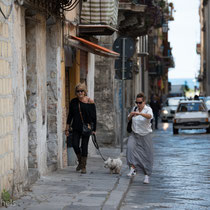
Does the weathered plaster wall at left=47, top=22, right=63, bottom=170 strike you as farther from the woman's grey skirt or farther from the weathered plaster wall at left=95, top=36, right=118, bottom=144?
the weathered plaster wall at left=95, top=36, right=118, bottom=144

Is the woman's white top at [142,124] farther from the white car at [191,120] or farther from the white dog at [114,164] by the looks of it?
the white car at [191,120]

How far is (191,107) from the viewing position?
98.9 ft

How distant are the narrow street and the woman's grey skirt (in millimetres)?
321

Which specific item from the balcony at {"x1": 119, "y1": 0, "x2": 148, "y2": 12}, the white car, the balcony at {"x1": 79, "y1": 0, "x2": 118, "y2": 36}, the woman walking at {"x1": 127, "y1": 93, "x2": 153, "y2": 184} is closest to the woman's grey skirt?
the woman walking at {"x1": 127, "y1": 93, "x2": 153, "y2": 184}

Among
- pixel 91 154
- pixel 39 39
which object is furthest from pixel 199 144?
pixel 39 39

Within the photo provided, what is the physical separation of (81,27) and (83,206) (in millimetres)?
8239

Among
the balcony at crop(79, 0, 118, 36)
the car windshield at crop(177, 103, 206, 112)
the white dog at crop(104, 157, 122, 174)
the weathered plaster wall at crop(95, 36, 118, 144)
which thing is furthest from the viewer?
the car windshield at crop(177, 103, 206, 112)

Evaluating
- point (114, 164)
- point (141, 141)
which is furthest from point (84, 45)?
point (141, 141)

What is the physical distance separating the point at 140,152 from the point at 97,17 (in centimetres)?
525

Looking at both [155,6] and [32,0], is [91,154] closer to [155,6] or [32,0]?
[32,0]

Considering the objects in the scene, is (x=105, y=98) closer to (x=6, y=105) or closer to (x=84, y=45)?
(x=84, y=45)

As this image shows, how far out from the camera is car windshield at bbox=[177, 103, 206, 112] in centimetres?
3002

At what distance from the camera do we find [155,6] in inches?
1059

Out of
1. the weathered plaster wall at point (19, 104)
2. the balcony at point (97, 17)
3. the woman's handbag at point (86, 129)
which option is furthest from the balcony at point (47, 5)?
the balcony at point (97, 17)
